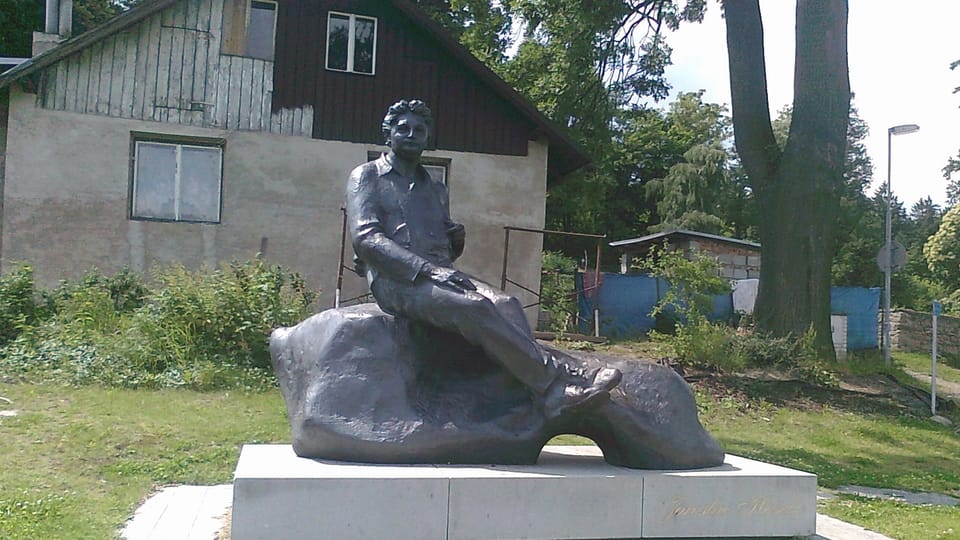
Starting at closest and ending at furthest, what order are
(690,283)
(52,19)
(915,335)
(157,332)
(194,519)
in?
1. (194,519)
2. (157,332)
3. (690,283)
4. (52,19)
5. (915,335)

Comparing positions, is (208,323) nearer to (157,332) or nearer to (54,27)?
(157,332)

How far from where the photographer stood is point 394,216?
19.5ft

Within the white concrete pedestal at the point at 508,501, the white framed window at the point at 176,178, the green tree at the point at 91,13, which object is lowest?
the white concrete pedestal at the point at 508,501

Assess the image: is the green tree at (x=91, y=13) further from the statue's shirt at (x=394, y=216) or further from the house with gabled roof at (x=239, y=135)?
the statue's shirt at (x=394, y=216)

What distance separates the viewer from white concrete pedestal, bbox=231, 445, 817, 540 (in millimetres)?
4746

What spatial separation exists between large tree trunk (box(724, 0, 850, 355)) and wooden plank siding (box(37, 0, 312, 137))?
Answer: 8318 mm

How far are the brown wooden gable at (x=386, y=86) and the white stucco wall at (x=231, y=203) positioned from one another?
340mm

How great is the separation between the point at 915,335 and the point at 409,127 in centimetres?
2265

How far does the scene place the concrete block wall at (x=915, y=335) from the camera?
2497cm

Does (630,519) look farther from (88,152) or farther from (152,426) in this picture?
(88,152)

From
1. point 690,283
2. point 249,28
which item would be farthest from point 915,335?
point 249,28

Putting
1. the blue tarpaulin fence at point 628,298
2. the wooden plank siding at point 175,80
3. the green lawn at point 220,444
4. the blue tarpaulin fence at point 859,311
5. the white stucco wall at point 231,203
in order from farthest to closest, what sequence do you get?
1. the blue tarpaulin fence at point 859,311
2. the blue tarpaulin fence at point 628,298
3. the wooden plank siding at point 175,80
4. the white stucco wall at point 231,203
5. the green lawn at point 220,444

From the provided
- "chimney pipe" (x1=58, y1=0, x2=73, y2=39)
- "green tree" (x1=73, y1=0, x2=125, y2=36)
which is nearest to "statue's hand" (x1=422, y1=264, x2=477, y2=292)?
"chimney pipe" (x1=58, y1=0, x2=73, y2=39)

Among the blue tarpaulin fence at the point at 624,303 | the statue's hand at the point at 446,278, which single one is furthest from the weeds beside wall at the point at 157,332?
the blue tarpaulin fence at the point at 624,303
